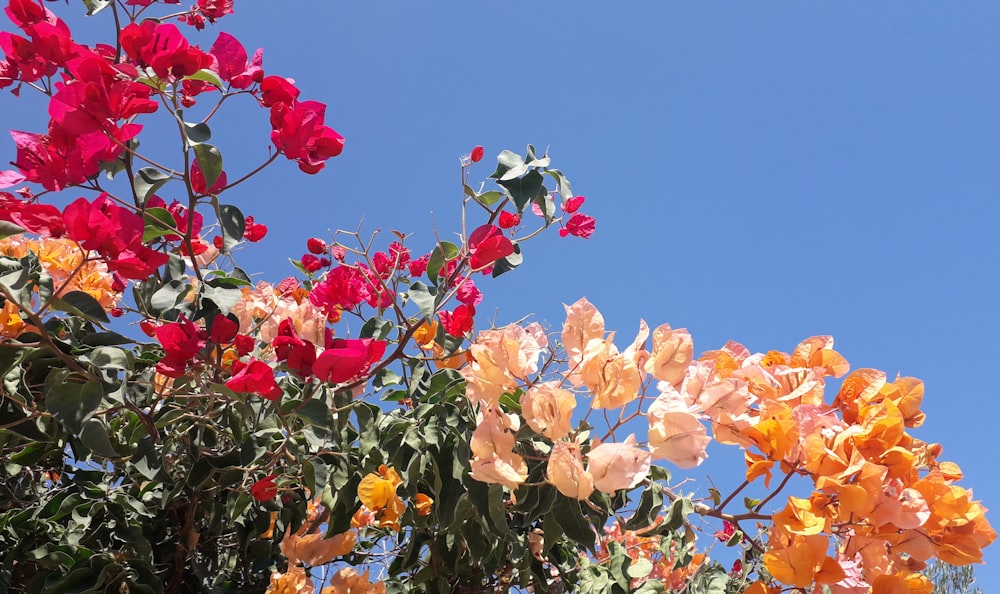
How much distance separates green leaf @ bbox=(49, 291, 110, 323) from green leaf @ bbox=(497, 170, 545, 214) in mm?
600

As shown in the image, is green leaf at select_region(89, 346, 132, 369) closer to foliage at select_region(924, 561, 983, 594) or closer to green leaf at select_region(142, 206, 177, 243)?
green leaf at select_region(142, 206, 177, 243)

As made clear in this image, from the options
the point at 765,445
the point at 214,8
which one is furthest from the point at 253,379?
the point at 214,8

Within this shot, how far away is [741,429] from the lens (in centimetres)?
100

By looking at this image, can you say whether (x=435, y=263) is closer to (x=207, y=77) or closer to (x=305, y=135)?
(x=305, y=135)

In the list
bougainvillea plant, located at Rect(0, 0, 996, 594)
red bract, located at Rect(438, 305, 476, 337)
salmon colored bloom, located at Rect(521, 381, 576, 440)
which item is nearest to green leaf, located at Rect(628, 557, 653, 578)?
bougainvillea plant, located at Rect(0, 0, 996, 594)

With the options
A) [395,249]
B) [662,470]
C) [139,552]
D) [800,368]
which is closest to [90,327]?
[139,552]

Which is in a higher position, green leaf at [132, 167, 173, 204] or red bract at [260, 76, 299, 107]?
red bract at [260, 76, 299, 107]

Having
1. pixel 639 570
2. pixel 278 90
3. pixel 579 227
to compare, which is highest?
pixel 579 227

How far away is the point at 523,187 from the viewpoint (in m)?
1.15

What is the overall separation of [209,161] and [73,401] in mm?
370

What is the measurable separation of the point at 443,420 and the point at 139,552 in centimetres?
72

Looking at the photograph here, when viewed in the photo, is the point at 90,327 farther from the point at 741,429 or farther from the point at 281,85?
the point at 741,429

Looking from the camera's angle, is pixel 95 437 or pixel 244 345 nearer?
pixel 95 437

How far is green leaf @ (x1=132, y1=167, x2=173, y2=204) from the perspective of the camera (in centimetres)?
110
